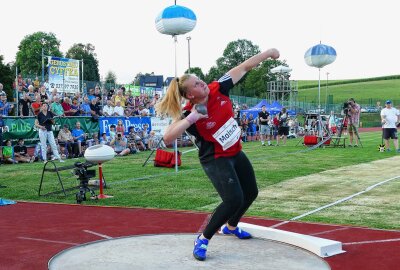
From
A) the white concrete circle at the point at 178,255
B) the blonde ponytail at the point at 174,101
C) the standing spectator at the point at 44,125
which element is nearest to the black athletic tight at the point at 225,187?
the white concrete circle at the point at 178,255

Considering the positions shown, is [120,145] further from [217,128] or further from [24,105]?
[217,128]

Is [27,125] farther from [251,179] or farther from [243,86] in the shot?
[243,86]

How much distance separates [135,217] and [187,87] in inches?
134

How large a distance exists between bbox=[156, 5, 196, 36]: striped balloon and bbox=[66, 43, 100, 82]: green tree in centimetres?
8509

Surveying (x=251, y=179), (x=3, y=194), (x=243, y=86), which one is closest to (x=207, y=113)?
(x=251, y=179)

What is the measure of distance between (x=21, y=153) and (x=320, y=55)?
522 inches

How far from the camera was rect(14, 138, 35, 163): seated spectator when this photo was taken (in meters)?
17.5

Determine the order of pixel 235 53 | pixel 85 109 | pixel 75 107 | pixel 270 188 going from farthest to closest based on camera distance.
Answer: pixel 235 53 → pixel 85 109 → pixel 75 107 → pixel 270 188

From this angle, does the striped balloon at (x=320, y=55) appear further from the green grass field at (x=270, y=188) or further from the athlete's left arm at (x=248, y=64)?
the athlete's left arm at (x=248, y=64)

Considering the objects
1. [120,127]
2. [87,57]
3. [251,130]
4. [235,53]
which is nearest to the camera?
[120,127]

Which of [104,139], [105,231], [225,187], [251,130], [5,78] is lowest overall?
[105,231]

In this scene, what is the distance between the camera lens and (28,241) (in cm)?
639

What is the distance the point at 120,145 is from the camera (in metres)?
20.8

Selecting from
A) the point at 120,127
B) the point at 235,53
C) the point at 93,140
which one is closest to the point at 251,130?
the point at 120,127
